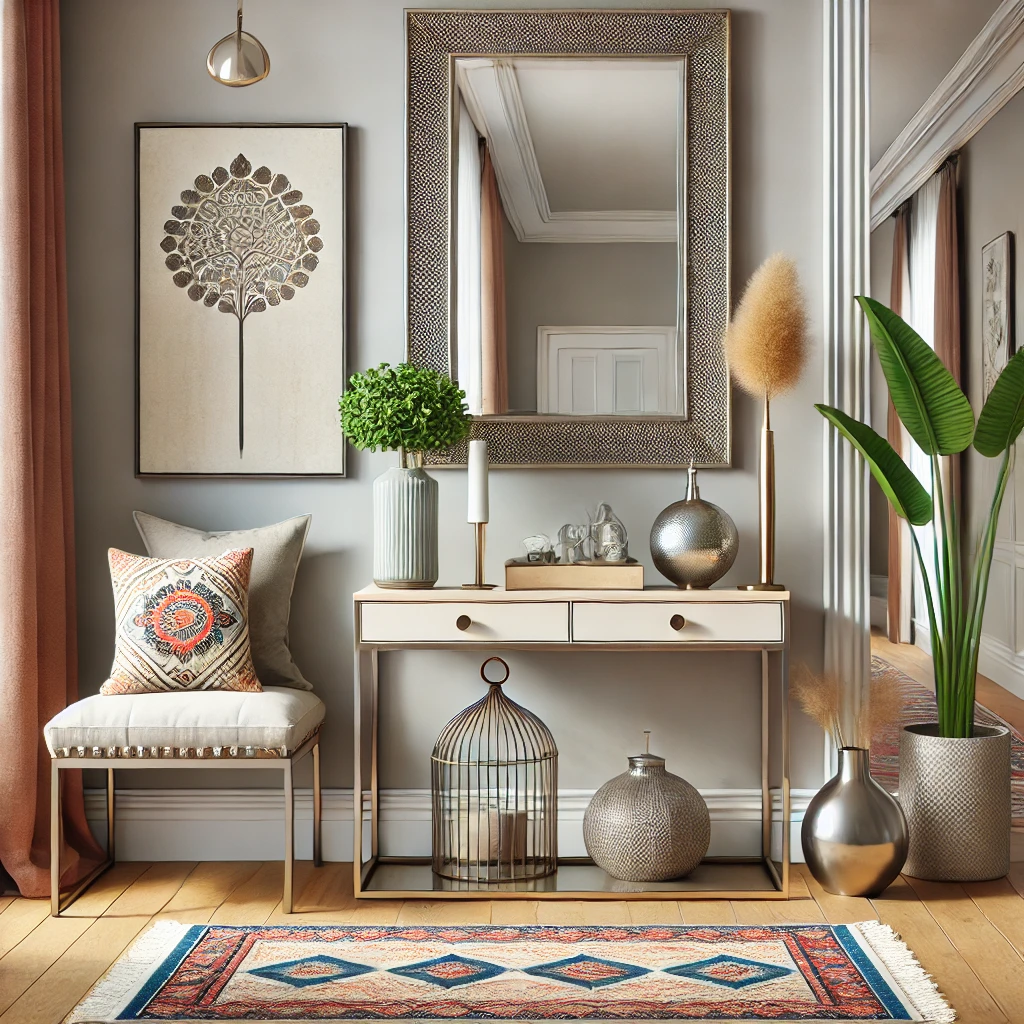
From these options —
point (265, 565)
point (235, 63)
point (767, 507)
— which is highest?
point (235, 63)

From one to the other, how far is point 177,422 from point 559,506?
111 centimetres

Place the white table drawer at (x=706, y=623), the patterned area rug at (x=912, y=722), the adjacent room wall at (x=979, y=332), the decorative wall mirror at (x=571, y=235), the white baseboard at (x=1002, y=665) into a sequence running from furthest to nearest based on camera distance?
the white baseboard at (x=1002, y=665), the adjacent room wall at (x=979, y=332), the patterned area rug at (x=912, y=722), the decorative wall mirror at (x=571, y=235), the white table drawer at (x=706, y=623)

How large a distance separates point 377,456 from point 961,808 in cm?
180

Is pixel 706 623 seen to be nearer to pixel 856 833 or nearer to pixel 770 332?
pixel 856 833

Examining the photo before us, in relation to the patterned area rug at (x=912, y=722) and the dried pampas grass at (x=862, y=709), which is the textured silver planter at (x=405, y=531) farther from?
the patterned area rug at (x=912, y=722)

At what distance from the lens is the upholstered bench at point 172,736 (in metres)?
2.39

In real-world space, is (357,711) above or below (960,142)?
below

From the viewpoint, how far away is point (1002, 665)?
3.75 metres

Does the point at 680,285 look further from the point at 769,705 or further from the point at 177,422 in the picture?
the point at 177,422

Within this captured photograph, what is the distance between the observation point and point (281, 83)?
2908 millimetres

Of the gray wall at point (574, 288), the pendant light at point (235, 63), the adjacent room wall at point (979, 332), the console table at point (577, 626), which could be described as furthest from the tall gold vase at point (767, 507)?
the pendant light at point (235, 63)

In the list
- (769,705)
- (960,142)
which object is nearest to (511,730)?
(769,705)

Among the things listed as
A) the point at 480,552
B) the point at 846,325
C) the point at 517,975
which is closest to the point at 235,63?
the point at 480,552

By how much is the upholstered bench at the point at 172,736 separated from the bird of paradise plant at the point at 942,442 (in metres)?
1.59
